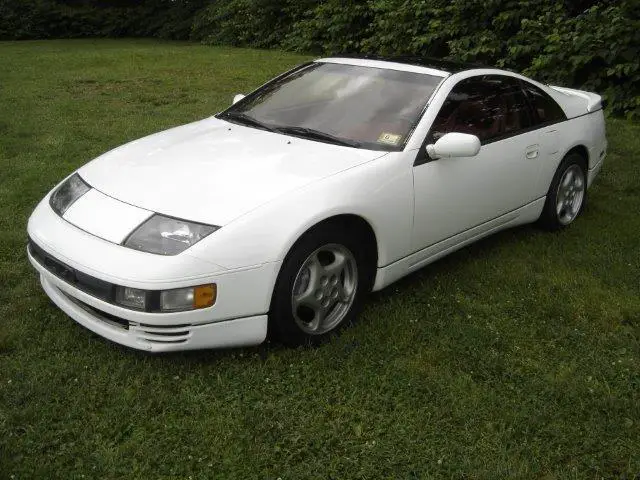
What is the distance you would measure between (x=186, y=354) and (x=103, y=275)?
1.95 ft

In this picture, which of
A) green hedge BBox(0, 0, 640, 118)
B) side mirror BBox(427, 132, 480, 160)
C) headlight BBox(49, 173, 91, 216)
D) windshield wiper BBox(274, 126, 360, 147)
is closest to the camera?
headlight BBox(49, 173, 91, 216)

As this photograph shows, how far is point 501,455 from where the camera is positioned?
2.66 metres

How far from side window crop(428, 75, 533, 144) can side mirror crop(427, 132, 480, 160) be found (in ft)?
0.46

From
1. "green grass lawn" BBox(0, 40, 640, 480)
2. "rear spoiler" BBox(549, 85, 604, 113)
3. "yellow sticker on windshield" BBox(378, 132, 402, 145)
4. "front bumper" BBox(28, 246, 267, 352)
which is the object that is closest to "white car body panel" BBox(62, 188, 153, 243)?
"front bumper" BBox(28, 246, 267, 352)

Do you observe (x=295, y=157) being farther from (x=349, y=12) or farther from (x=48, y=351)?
(x=349, y=12)

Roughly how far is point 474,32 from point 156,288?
9.05 metres

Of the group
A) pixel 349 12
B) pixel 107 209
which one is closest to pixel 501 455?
pixel 107 209

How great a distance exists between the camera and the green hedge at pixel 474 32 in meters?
8.47

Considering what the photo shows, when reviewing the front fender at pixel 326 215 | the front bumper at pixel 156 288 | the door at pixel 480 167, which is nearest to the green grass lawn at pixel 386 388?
the front bumper at pixel 156 288

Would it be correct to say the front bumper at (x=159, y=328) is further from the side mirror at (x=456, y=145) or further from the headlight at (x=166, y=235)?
the side mirror at (x=456, y=145)

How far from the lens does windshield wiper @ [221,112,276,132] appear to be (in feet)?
13.2

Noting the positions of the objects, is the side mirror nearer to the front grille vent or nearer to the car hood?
the car hood

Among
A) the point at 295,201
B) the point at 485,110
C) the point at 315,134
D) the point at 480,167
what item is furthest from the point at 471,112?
the point at 295,201

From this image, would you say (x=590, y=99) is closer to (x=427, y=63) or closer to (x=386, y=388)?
(x=427, y=63)
